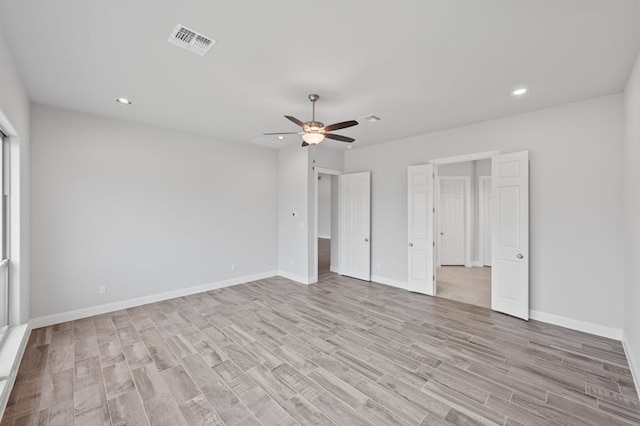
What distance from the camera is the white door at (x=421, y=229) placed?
493cm

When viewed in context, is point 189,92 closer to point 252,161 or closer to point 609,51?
point 252,161

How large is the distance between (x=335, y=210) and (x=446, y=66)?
14.8ft

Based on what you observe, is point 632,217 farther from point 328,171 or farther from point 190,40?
point 328,171

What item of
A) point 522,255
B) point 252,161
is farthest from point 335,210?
point 522,255

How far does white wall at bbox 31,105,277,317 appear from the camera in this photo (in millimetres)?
3688

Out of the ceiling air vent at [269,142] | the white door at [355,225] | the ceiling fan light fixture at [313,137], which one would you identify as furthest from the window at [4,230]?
the white door at [355,225]

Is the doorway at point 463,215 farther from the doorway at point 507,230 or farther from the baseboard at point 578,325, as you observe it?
the baseboard at point 578,325

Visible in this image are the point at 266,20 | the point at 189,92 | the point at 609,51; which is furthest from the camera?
the point at 189,92

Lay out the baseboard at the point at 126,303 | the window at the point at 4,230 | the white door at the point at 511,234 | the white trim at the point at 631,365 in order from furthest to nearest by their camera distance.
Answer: the white door at the point at 511,234 → the baseboard at the point at 126,303 → the window at the point at 4,230 → the white trim at the point at 631,365

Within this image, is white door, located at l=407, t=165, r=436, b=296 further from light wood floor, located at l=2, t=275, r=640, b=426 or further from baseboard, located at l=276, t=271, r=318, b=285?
baseboard, located at l=276, t=271, r=318, b=285

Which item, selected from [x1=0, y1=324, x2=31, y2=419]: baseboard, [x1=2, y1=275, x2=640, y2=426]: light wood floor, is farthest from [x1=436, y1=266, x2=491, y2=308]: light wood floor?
[x1=0, y1=324, x2=31, y2=419]: baseboard

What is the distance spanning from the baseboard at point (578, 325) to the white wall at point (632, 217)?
0.23 meters

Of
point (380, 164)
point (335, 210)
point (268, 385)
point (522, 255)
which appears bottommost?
point (268, 385)

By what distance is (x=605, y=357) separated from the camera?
289 centimetres
